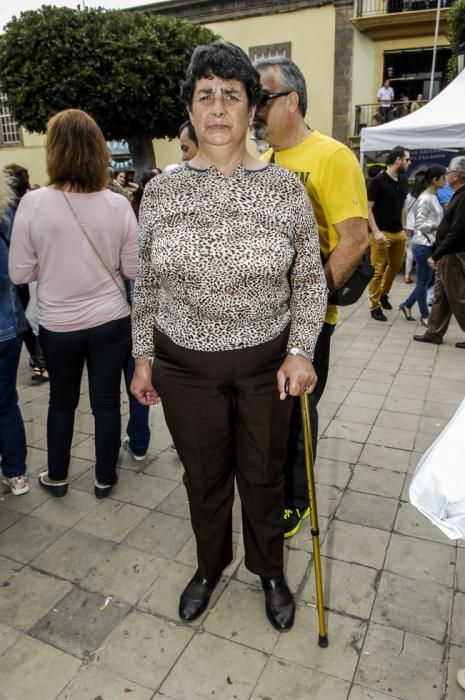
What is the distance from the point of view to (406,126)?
8172 mm

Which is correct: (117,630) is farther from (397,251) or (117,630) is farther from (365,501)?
(397,251)

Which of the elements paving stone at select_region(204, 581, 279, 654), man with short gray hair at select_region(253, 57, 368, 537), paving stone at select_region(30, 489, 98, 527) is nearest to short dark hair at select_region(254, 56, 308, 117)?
man with short gray hair at select_region(253, 57, 368, 537)

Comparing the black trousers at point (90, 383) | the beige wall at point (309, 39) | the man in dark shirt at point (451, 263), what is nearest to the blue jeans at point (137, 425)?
the black trousers at point (90, 383)

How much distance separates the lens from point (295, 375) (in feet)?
5.95

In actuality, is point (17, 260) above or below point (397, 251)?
above

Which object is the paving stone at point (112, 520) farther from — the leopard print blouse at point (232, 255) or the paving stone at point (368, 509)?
the leopard print blouse at point (232, 255)

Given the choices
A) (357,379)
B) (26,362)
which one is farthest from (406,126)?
(26,362)

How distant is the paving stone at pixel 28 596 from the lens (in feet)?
7.05

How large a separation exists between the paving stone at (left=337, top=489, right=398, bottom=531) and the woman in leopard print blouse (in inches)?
29.6

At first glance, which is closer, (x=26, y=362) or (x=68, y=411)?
(x=68, y=411)

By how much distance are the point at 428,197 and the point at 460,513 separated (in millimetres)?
6364

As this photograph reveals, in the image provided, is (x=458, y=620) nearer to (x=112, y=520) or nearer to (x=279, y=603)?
(x=279, y=603)

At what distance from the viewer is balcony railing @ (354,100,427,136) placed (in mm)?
Result: 17641

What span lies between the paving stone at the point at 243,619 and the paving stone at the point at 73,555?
66 centimetres
